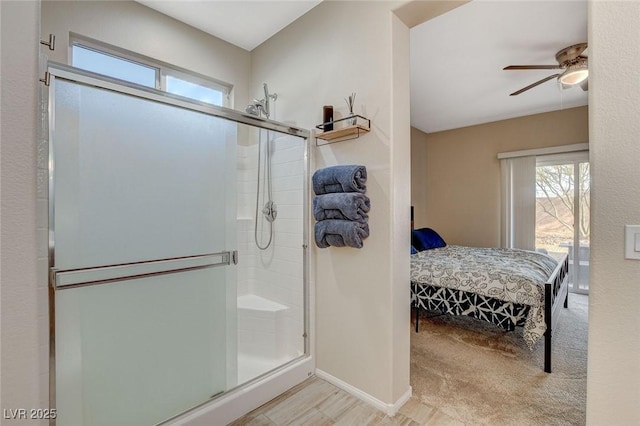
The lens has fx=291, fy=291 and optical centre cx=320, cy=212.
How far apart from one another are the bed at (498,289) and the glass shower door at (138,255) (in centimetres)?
200

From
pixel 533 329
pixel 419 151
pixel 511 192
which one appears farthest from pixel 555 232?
pixel 533 329

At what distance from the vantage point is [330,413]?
177cm

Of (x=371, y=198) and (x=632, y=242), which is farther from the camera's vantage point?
(x=371, y=198)

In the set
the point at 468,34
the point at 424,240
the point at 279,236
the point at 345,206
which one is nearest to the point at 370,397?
the point at 345,206

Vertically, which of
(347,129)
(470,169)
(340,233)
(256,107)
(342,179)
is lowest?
(340,233)

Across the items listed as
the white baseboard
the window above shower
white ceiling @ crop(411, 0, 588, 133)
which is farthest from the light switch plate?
the window above shower

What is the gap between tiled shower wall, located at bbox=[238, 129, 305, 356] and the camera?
2.28 m

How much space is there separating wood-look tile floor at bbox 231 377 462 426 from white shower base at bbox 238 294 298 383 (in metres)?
0.31

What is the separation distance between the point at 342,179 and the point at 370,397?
4.58ft

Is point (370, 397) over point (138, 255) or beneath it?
beneath

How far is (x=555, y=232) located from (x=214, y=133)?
16.6 ft

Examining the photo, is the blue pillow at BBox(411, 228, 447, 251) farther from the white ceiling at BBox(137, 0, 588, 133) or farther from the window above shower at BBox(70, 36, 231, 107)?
the window above shower at BBox(70, 36, 231, 107)

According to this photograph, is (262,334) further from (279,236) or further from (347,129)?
(347,129)

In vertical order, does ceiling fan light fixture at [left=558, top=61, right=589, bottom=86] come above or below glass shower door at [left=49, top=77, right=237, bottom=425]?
above
